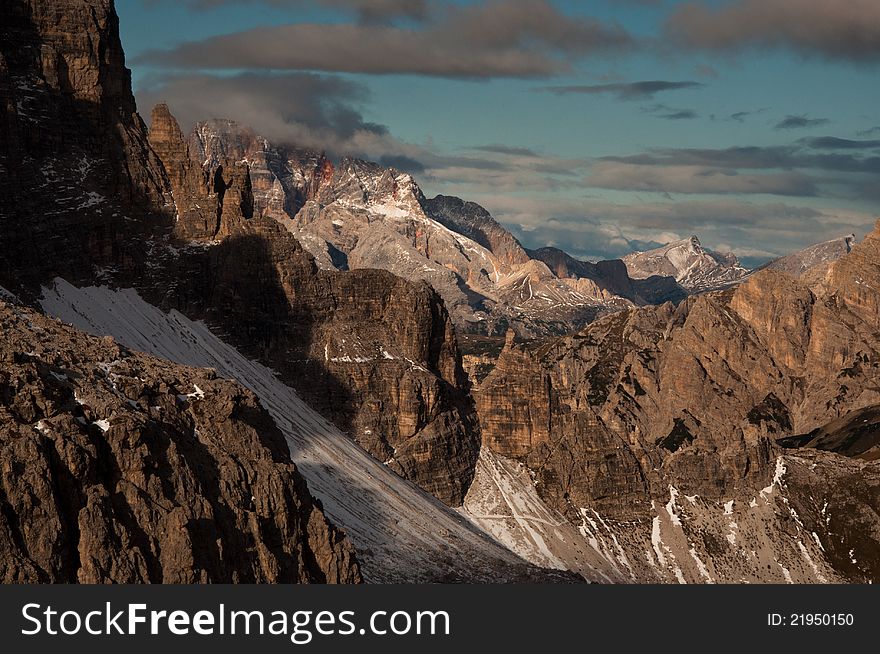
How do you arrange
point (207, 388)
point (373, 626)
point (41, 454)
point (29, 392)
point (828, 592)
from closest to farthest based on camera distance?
point (373, 626) < point (828, 592) < point (41, 454) < point (29, 392) < point (207, 388)

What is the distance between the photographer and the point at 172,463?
420 feet

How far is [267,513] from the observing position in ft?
458

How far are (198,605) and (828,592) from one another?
136 feet

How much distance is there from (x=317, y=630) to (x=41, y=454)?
1404 inches

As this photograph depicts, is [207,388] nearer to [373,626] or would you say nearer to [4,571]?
[4,571]

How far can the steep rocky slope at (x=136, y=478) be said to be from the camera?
111 metres

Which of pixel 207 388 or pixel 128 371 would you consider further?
pixel 207 388

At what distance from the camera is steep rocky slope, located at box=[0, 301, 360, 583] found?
365ft

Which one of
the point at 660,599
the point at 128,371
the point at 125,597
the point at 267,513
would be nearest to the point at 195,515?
the point at 267,513

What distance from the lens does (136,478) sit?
400 feet

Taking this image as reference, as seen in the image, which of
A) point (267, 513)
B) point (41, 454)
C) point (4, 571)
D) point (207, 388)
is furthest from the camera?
point (207, 388)

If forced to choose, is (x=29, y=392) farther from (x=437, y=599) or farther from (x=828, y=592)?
(x=828, y=592)

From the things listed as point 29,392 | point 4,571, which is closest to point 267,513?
point 29,392

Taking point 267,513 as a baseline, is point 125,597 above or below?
above
